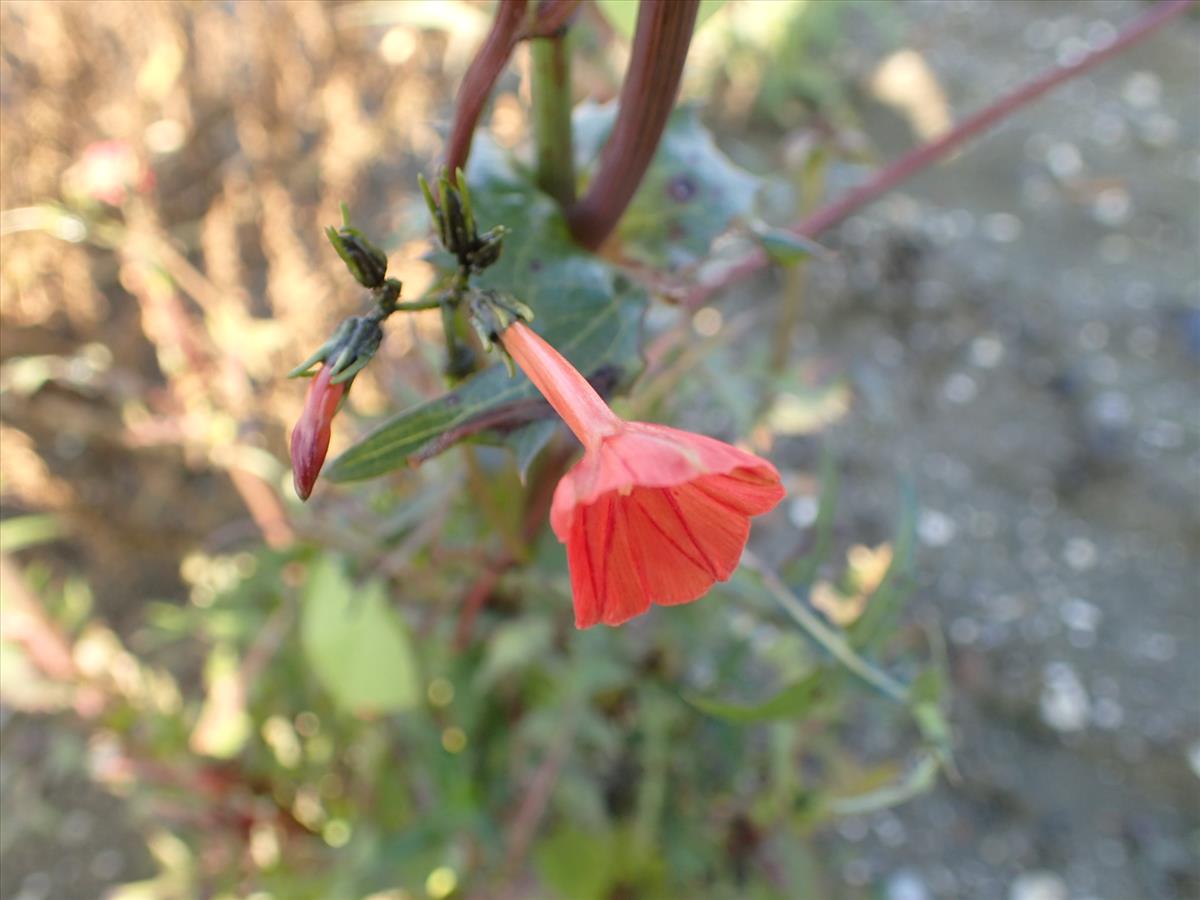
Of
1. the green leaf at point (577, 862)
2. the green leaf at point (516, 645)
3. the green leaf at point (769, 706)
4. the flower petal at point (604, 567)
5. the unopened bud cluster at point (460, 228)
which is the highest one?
the unopened bud cluster at point (460, 228)

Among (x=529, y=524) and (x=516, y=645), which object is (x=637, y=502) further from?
(x=516, y=645)

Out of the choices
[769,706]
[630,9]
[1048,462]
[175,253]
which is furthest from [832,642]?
[1048,462]

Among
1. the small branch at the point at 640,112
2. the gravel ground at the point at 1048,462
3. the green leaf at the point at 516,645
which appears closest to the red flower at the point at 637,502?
the small branch at the point at 640,112

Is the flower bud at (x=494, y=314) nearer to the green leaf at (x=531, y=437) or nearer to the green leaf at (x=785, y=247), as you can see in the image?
the green leaf at (x=531, y=437)

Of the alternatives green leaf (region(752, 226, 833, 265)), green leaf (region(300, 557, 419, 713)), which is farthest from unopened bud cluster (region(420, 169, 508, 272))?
green leaf (region(300, 557, 419, 713))

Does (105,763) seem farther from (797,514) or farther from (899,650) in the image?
(797,514)

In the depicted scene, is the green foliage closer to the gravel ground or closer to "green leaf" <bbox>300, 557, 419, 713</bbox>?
"green leaf" <bbox>300, 557, 419, 713</bbox>
